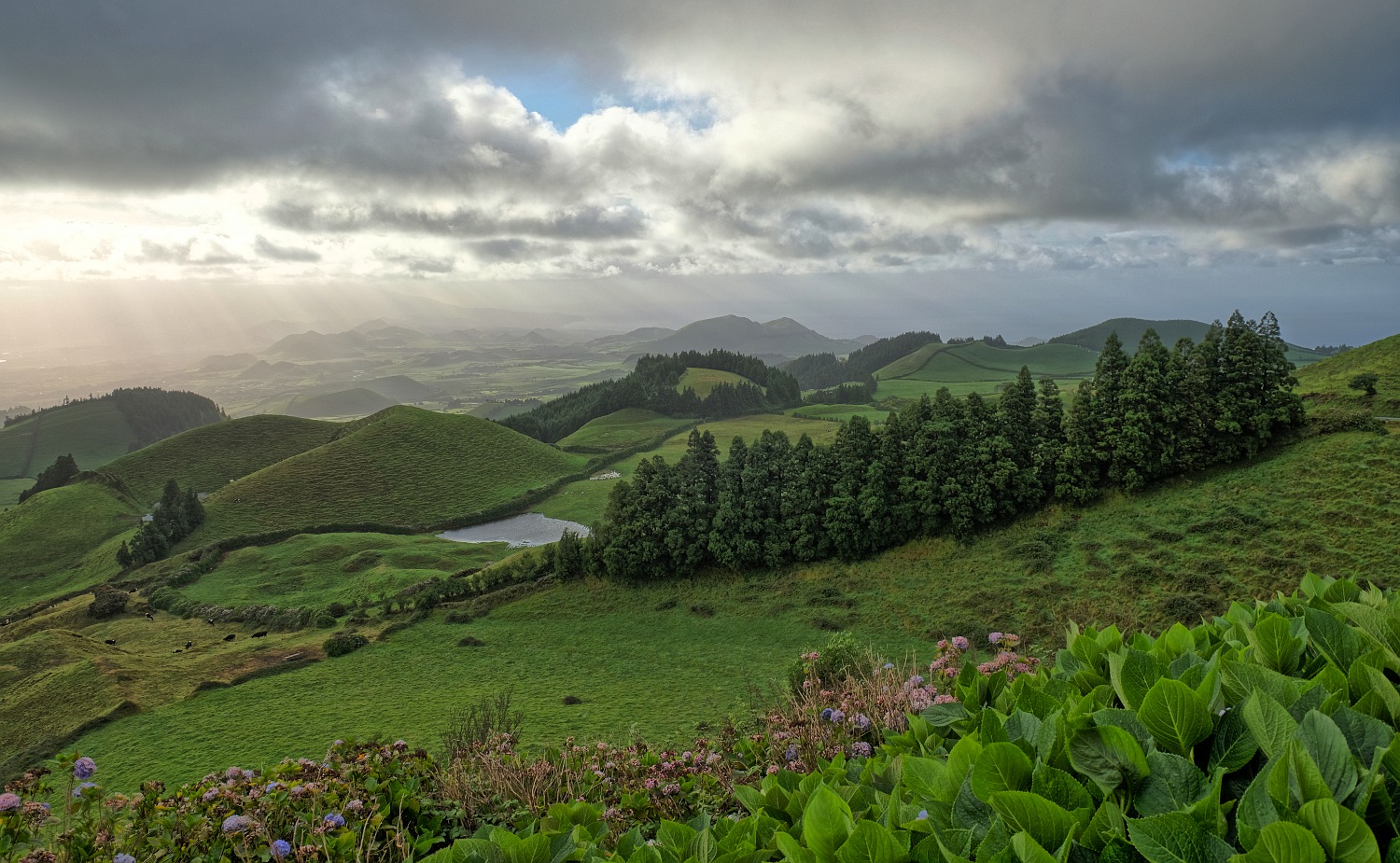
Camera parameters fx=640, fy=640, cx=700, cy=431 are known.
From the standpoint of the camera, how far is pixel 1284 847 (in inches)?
78.0

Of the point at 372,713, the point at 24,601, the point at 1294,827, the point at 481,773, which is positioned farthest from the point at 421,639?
the point at 24,601

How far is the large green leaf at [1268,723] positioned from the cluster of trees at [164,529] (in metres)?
92.0

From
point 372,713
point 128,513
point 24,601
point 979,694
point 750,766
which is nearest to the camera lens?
point 979,694

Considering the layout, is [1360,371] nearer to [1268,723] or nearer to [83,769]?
[1268,723]

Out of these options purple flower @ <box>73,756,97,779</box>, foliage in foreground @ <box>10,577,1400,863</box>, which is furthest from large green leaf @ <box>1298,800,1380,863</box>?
purple flower @ <box>73,756,97,779</box>

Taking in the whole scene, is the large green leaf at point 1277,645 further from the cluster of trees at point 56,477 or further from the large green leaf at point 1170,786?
the cluster of trees at point 56,477

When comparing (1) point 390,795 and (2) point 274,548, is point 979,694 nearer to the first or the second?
(1) point 390,795

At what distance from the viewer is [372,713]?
86.9ft

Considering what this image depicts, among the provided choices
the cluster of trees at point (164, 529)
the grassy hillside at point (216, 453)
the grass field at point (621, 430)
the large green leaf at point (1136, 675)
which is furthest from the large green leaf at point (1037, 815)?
the grassy hillside at point (216, 453)

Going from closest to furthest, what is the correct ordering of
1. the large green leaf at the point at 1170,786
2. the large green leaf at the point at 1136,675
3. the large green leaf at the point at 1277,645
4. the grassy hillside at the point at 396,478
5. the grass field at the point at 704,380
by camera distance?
the large green leaf at the point at 1170,786
the large green leaf at the point at 1136,675
the large green leaf at the point at 1277,645
the grassy hillside at the point at 396,478
the grass field at the point at 704,380

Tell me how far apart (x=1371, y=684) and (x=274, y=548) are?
79.3 meters

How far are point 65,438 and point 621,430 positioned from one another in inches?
6559

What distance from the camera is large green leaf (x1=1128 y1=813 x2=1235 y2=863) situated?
218cm

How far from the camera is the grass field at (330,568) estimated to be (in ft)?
168
